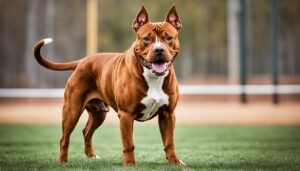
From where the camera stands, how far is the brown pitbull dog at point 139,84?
709 cm

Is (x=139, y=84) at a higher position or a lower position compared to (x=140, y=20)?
lower

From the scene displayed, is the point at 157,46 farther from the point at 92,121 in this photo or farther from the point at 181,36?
the point at 181,36

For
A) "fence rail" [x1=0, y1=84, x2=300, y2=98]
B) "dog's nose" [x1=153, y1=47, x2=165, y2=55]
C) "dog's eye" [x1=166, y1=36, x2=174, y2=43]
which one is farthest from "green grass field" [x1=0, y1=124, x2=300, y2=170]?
"fence rail" [x1=0, y1=84, x2=300, y2=98]

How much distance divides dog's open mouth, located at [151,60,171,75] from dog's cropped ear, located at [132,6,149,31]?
58cm

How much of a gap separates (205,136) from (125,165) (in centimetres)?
→ 652

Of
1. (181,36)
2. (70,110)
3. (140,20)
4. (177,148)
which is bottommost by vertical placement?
(177,148)

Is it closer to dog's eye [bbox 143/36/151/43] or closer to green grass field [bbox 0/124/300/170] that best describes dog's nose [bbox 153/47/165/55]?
dog's eye [bbox 143/36/151/43]

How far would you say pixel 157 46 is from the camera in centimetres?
695

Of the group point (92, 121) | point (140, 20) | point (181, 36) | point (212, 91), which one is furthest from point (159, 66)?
point (181, 36)

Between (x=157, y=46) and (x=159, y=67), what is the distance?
23cm

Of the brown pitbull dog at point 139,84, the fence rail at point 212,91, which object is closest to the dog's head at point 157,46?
the brown pitbull dog at point 139,84

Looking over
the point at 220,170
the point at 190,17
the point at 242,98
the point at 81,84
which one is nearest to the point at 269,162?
the point at 220,170

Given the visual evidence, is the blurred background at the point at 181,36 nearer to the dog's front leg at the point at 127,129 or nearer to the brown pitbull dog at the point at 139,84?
the brown pitbull dog at the point at 139,84

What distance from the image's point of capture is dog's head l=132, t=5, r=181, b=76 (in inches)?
274
